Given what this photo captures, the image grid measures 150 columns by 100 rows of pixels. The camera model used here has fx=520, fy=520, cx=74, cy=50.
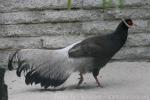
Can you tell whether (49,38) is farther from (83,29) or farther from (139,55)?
(139,55)

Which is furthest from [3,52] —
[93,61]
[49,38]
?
[93,61]

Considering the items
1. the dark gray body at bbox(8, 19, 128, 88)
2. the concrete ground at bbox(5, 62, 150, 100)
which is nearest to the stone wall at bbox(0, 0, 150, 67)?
the concrete ground at bbox(5, 62, 150, 100)

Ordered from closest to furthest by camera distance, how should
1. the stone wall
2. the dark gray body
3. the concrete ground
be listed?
the concrete ground, the dark gray body, the stone wall

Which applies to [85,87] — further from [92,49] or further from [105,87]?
[92,49]

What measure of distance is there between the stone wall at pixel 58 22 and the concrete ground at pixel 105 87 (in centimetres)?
44

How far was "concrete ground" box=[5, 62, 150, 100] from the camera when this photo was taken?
5.79 m

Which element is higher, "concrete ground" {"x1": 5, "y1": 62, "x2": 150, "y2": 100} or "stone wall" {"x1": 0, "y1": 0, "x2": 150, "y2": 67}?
"stone wall" {"x1": 0, "y1": 0, "x2": 150, "y2": 67}

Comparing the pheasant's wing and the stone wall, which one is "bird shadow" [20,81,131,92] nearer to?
the pheasant's wing

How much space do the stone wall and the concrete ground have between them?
44 cm

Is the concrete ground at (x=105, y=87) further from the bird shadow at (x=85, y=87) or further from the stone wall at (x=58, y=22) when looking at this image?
the stone wall at (x=58, y=22)

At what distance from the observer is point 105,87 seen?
633cm

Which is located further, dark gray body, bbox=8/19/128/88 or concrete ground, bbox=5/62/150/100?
dark gray body, bbox=8/19/128/88

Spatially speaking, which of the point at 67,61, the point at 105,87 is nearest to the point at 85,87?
the point at 105,87

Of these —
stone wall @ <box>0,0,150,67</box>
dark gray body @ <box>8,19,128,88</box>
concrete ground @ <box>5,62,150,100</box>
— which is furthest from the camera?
stone wall @ <box>0,0,150,67</box>
